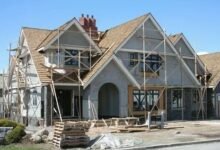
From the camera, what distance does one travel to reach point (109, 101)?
34094mm

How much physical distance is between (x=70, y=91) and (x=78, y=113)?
1.75 meters

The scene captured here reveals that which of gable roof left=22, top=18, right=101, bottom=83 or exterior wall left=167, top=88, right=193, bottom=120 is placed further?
exterior wall left=167, top=88, right=193, bottom=120

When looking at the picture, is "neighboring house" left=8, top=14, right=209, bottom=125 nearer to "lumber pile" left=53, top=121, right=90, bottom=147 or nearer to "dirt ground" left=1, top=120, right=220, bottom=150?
"dirt ground" left=1, top=120, right=220, bottom=150

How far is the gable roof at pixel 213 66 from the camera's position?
37778 mm

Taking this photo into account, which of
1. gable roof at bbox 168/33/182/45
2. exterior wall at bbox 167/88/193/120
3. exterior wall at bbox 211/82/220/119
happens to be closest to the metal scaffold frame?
exterior wall at bbox 167/88/193/120

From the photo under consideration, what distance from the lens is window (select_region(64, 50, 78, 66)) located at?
3122cm

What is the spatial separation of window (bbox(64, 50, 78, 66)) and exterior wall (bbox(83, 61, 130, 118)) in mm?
2348

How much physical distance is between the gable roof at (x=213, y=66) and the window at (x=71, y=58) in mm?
13038

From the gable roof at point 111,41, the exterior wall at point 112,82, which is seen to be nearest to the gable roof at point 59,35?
the gable roof at point 111,41

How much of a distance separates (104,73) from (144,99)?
485 centimetres

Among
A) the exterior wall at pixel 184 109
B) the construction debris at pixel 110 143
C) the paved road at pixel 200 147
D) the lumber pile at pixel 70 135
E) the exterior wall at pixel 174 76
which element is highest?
the exterior wall at pixel 174 76

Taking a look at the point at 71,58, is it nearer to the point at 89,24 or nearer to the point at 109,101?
the point at 109,101

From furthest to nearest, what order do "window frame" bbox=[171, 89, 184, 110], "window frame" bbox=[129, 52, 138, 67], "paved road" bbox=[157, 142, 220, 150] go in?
"window frame" bbox=[171, 89, 184, 110] < "window frame" bbox=[129, 52, 138, 67] < "paved road" bbox=[157, 142, 220, 150]

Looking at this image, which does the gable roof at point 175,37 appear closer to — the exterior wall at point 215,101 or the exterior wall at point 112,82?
the exterior wall at point 215,101
